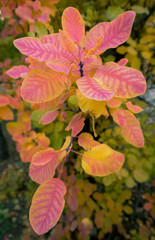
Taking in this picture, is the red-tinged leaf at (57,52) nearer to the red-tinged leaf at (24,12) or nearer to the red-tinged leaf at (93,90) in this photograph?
the red-tinged leaf at (93,90)

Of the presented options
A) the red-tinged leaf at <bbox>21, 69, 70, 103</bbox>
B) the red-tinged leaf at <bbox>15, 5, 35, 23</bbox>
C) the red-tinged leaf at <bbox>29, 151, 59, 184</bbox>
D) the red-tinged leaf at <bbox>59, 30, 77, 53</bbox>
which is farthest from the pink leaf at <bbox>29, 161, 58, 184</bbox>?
the red-tinged leaf at <bbox>15, 5, 35, 23</bbox>

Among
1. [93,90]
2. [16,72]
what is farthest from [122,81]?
[16,72]

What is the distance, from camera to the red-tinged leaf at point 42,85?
0.97 ft

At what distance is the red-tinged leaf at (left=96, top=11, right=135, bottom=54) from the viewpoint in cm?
31

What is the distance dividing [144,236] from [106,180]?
0.78 metres

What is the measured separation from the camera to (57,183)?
35cm

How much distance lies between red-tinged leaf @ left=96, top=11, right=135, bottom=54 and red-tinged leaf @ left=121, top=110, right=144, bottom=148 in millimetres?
232

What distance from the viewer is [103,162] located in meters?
0.31

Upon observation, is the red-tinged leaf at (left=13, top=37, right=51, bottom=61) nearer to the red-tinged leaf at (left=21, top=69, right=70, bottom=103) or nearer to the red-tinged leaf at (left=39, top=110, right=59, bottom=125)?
the red-tinged leaf at (left=21, top=69, right=70, bottom=103)

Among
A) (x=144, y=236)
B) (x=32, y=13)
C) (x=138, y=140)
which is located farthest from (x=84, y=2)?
(x=144, y=236)

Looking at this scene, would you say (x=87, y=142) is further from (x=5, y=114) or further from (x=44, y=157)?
(x=5, y=114)

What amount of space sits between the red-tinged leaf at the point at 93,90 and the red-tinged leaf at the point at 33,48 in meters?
0.09

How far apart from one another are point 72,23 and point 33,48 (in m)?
0.12

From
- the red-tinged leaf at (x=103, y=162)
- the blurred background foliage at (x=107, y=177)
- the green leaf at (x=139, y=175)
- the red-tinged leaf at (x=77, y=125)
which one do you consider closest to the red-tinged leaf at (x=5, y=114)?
the blurred background foliage at (x=107, y=177)
